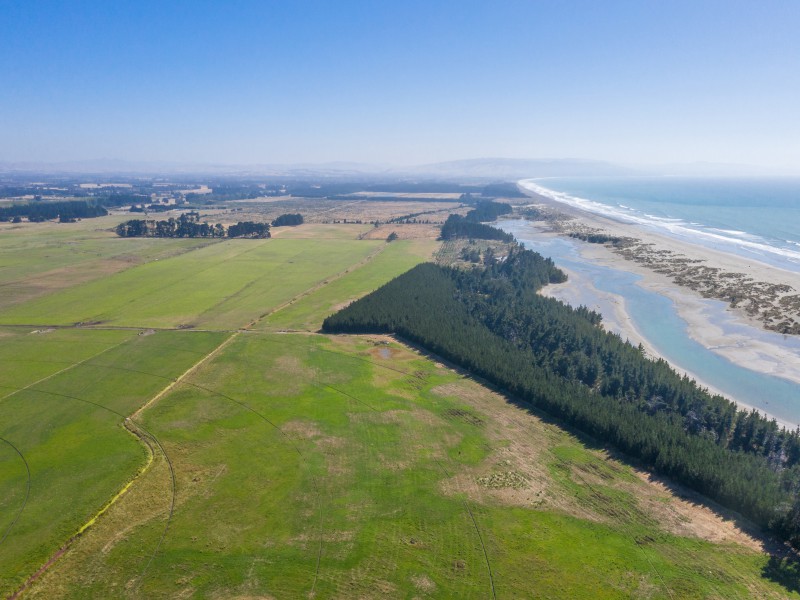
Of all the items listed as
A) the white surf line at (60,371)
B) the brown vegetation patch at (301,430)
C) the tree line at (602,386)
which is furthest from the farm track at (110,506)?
the tree line at (602,386)

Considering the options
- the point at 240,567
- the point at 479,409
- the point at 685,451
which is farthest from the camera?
the point at 479,409

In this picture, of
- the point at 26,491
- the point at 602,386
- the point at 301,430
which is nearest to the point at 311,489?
the point at 301,430

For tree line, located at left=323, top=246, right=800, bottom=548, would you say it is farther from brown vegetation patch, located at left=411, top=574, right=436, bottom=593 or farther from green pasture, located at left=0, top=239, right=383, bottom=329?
green pasture, located at left=0, top=239, right=383, bottom=329

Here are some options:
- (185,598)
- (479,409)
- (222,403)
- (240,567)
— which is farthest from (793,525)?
(222,403)

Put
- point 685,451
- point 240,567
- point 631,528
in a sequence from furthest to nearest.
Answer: point 685,451 → point 631,528 → point 240,567

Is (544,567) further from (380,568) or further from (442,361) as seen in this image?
(442,361)

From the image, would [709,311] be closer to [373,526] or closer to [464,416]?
[464,416]

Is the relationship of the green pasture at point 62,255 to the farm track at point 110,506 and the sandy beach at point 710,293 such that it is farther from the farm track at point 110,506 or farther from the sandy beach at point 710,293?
the sandy beach at point 710,293
